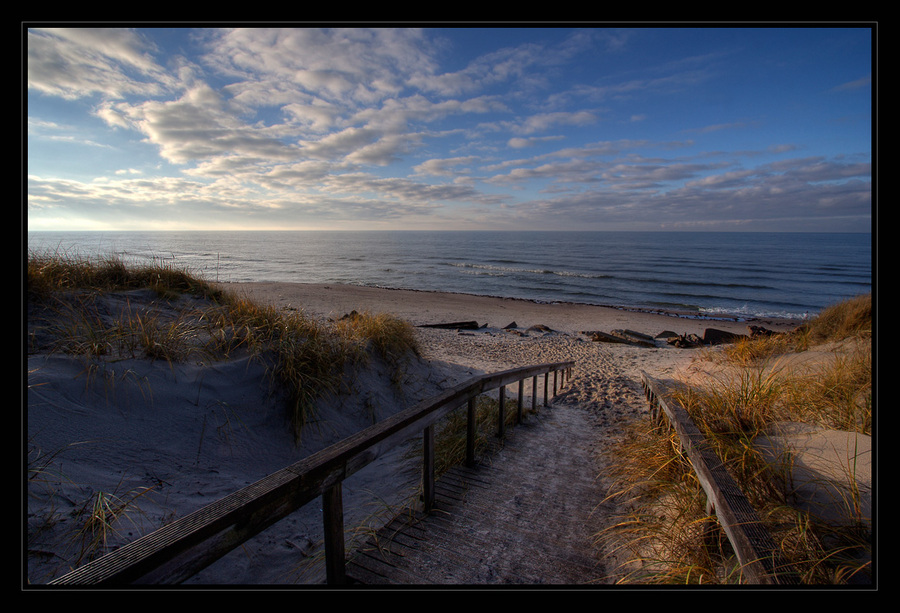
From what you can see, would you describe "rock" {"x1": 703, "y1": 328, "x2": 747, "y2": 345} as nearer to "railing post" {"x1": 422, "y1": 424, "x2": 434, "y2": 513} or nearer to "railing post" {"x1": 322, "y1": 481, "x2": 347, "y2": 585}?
"railing post" {"x1": 422, "y1": 424, "x2": 434, "y2": 513}

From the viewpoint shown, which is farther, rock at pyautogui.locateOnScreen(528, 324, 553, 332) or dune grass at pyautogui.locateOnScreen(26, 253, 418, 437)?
rock at pyautogui.locateOnScreen(528, 324, 553, 332)

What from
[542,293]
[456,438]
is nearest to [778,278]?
[542,293]

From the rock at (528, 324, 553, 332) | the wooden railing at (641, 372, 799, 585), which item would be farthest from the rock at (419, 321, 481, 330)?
the wooden railing at (641, 372, 799, 585)

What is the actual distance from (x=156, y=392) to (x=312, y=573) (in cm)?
282

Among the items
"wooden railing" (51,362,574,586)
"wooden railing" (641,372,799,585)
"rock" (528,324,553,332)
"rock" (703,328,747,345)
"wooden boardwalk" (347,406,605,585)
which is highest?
"wooden railing" (51,362,574,586)

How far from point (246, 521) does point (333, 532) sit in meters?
0.63

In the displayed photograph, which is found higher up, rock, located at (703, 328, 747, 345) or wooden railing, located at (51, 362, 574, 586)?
wooden railing, located at (51, 362, 574, 586)

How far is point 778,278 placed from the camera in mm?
37875

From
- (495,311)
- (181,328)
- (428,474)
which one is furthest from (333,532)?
(495,311)

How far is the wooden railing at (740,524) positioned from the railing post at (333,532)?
2048 mm

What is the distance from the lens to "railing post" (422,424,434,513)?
3.11 m

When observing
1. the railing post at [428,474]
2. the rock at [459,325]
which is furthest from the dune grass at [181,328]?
the rock at [459,325]

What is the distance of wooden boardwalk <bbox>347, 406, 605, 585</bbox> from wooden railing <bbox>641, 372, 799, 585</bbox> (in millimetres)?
905

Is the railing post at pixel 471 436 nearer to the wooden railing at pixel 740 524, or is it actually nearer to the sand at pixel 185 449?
the sand at pixel 185 449
